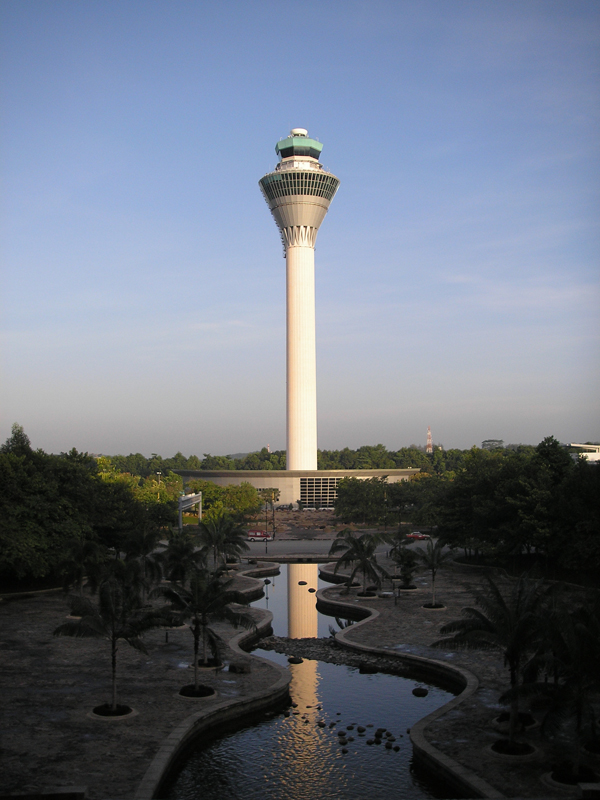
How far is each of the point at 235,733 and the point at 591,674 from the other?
13697mm

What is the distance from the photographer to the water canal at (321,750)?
938 inches

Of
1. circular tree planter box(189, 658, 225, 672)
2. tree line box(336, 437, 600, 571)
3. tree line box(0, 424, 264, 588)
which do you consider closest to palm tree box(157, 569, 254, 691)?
circular tree planter box(189, 658, 225, 672)

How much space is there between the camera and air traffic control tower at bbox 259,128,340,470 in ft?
420

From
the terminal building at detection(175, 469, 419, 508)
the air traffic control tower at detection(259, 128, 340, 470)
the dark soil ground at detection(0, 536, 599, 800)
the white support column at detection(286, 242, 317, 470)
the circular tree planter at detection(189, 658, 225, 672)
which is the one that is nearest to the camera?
the dark soil ground at detection(0, 536, 599, 800)

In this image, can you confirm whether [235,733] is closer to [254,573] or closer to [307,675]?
[307,675]

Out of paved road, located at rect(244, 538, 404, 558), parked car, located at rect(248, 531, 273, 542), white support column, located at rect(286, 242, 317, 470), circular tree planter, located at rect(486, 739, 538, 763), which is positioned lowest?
circular tree planter, located at rect(486, 739, 538, 763)

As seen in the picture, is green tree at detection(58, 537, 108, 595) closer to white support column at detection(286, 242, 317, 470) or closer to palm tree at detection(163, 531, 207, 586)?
palm tree at detection(163, 531, 207, 586)

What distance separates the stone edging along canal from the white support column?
90801 millimetres

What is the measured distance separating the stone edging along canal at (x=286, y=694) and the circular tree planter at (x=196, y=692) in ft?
3.12

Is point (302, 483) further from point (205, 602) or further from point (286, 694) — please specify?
point (205, 602)

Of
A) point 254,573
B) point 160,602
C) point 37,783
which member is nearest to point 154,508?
point 254,573

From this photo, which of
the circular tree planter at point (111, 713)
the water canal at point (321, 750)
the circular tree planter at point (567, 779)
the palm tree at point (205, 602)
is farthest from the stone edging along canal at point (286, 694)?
the palm tree at point (205, 602)

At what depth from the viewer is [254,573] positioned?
2621 inches

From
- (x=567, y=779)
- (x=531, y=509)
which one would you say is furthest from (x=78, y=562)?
(x=567, y=779)
